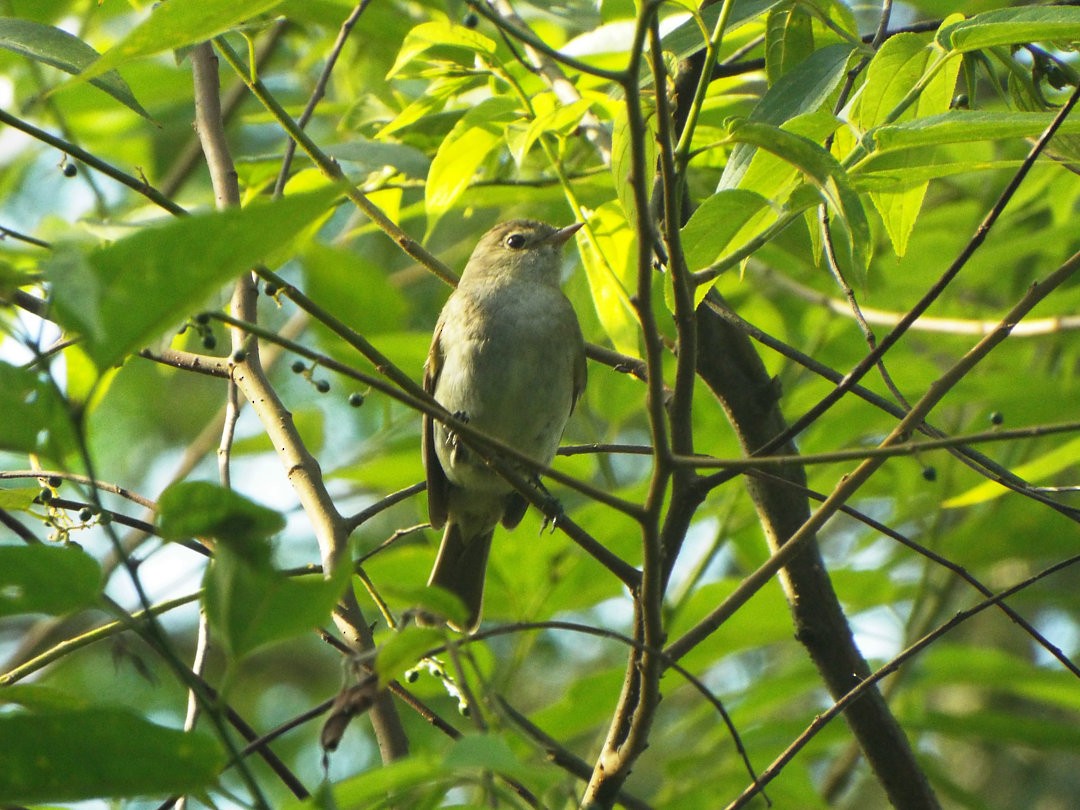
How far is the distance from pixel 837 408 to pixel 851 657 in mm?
986

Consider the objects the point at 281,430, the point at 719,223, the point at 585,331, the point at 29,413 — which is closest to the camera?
the point at 29,413

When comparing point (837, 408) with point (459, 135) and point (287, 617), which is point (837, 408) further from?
point (287, 617)

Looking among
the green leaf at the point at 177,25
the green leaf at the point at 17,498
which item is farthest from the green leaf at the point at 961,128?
the green leaf at the point at 17,498

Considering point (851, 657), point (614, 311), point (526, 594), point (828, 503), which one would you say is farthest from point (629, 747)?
point (526, 594)

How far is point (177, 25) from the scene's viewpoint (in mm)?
1729

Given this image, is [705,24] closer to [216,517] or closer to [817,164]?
[817,164]

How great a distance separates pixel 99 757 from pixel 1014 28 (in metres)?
1.74

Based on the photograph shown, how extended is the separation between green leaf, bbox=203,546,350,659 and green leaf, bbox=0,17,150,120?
3.41ft

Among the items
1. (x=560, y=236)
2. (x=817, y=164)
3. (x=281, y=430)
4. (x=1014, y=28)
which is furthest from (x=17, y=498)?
(x=560, y=236)

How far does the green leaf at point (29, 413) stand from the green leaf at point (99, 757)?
1.05 feet

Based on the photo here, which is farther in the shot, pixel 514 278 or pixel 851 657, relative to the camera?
pixel 514 278

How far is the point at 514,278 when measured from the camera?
5070 mm

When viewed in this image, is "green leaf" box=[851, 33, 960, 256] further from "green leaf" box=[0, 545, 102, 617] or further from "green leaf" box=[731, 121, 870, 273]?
"green leaf" box=[0, 545, 102, 617]

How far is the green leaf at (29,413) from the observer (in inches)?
55.2
